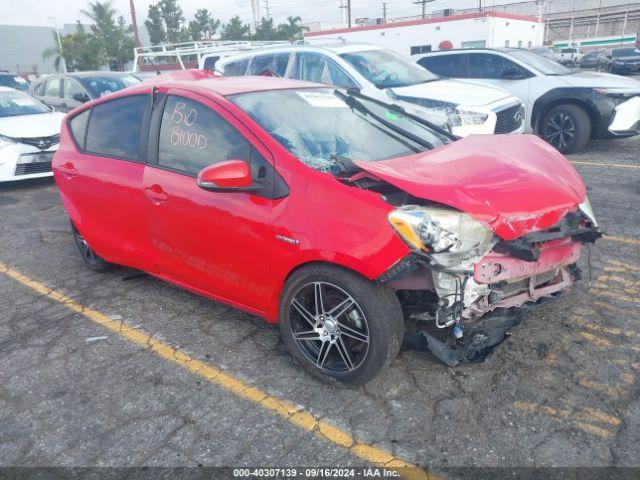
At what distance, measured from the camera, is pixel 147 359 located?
3.32 m

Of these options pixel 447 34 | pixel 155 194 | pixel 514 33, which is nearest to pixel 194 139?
pixel 155 194

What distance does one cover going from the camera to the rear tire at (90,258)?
4578 millimetres

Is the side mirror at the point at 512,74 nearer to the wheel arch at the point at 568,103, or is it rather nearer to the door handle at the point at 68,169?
the wheel arch at the point at 568,103

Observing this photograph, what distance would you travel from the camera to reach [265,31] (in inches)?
2515

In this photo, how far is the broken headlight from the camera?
2.46 meters

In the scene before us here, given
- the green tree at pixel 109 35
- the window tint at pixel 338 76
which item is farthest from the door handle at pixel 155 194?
the green tree at pixel 109 35

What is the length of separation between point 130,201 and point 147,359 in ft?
3.68

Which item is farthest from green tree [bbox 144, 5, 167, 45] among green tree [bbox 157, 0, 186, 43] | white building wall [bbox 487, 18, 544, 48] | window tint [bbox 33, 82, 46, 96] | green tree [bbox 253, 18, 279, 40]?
window tint [bbox 33, 82, 46, 96]

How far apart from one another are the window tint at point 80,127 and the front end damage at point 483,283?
2947 mm

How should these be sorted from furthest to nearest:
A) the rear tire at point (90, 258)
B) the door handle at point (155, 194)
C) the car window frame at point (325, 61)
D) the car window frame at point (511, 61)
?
the car window frame at point (511, 61)
the car window frame at point (325, 61)
the rear tire at point (90, 258)
the door handle at point (155, 194)

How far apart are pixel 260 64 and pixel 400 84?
2393 mm

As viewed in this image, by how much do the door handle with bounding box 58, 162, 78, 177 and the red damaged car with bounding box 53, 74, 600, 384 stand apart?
0.37 meters

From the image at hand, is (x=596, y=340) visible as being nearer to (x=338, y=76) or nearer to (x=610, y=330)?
(x=610, y=330)

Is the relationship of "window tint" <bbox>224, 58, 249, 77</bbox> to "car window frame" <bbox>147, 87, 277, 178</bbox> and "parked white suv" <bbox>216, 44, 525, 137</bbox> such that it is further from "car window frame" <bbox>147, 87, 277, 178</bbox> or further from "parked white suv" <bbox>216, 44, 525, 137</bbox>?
"car window frame" <bbox>147, 87, 277, 178</bbox>
